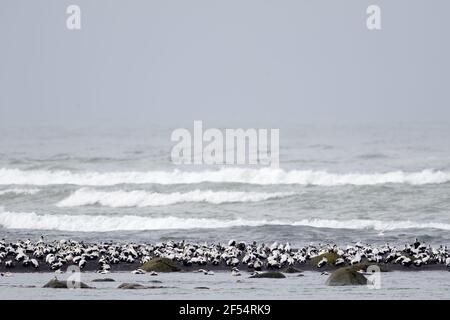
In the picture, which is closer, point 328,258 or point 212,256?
point 328,258

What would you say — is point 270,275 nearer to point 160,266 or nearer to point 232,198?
point 160,266

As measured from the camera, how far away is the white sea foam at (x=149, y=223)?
37.2 m

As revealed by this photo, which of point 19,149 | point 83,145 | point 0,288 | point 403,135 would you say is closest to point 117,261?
point 0,288

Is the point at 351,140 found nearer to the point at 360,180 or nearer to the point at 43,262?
the point at 360,180

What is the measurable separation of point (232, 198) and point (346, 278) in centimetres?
2331

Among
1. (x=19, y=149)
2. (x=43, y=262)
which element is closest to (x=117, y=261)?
(x=43, y=262)

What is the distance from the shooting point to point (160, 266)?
2716 centimetres

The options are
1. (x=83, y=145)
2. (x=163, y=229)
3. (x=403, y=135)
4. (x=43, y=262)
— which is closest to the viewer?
(x=43, y=262)

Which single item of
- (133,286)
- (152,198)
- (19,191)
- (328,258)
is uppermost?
(19,191)

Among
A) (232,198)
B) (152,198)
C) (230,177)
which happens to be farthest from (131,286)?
(230,177)

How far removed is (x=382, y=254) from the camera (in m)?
28.5

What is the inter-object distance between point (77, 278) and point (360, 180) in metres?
29.8
